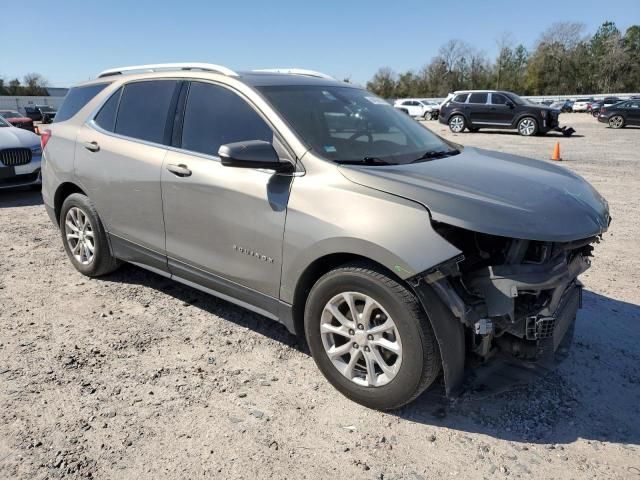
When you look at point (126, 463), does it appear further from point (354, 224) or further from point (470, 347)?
point (470, 347)

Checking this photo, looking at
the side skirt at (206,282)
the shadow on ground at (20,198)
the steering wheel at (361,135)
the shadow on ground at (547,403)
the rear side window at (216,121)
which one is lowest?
the shadow on ground at (547,403)

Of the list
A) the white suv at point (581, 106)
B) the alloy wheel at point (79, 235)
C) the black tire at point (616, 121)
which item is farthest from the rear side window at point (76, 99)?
the white suv at point (581, 106)

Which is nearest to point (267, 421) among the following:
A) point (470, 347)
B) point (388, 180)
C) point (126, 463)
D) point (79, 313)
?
point (126, 463)

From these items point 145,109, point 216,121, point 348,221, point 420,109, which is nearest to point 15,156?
point 145,109

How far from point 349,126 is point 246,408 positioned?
1948 millimetres

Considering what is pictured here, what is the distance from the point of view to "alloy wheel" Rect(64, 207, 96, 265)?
15.1 ft

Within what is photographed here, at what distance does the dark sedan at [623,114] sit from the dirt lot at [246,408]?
2619cm

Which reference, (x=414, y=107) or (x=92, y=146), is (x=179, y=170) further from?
(x=414, y=107)

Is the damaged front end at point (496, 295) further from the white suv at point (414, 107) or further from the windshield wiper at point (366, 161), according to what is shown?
the white suv at point (414, 107)

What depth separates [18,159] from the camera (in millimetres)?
8438

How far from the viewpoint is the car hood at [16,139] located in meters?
8.36

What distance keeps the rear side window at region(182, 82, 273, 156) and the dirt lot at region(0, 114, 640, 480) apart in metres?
1.41

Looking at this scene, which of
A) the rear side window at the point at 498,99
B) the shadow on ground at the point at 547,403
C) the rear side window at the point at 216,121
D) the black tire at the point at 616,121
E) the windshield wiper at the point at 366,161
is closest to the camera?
the shadow on ground at the point at 547,403

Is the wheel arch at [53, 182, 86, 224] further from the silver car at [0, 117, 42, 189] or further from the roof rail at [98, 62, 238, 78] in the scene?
the silver car at [0, 117, 42, 189]
